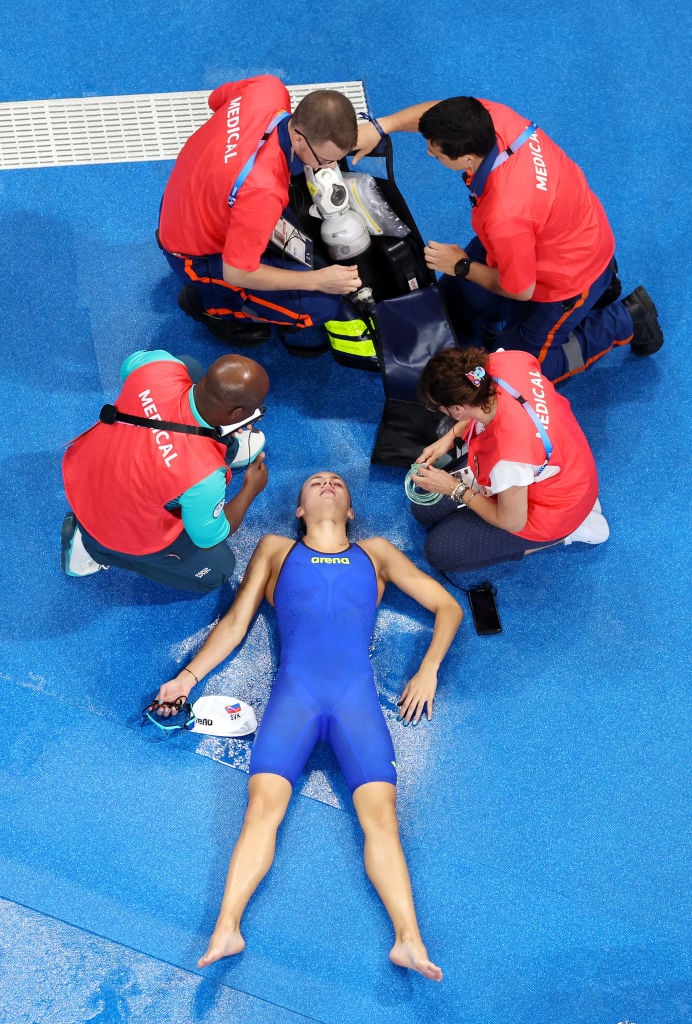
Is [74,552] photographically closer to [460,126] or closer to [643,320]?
[460,126]

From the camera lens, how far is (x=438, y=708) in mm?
3971

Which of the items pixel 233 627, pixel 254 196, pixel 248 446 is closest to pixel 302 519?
pixel 248 446

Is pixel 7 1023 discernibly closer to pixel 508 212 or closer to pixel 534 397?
pixel 534 397

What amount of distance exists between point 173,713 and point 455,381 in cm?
184

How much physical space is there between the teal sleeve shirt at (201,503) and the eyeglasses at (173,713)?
0.78 metres

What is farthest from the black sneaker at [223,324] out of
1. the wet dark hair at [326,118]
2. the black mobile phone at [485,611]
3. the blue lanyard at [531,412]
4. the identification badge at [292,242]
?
the black mobile phone at [485,611]

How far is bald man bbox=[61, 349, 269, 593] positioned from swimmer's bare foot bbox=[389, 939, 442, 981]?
1.70 m

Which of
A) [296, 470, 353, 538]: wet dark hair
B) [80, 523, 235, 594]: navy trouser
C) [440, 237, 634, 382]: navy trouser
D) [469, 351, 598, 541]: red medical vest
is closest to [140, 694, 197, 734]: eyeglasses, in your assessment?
[80, 523, 235, 594]: navy trouser

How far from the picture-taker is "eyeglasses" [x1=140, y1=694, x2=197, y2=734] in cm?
380

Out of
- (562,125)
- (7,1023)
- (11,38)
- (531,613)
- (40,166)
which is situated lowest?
(7,1023)

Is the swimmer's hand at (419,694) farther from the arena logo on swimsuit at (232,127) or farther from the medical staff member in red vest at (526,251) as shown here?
the arena logo on swimsuit at (232,127)

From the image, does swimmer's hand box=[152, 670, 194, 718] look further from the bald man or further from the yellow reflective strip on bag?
the yellow reflective strip on bag

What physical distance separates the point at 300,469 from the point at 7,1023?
8.33ft

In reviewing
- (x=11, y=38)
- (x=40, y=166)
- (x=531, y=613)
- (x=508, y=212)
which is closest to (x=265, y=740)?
(x=531, y=613)
